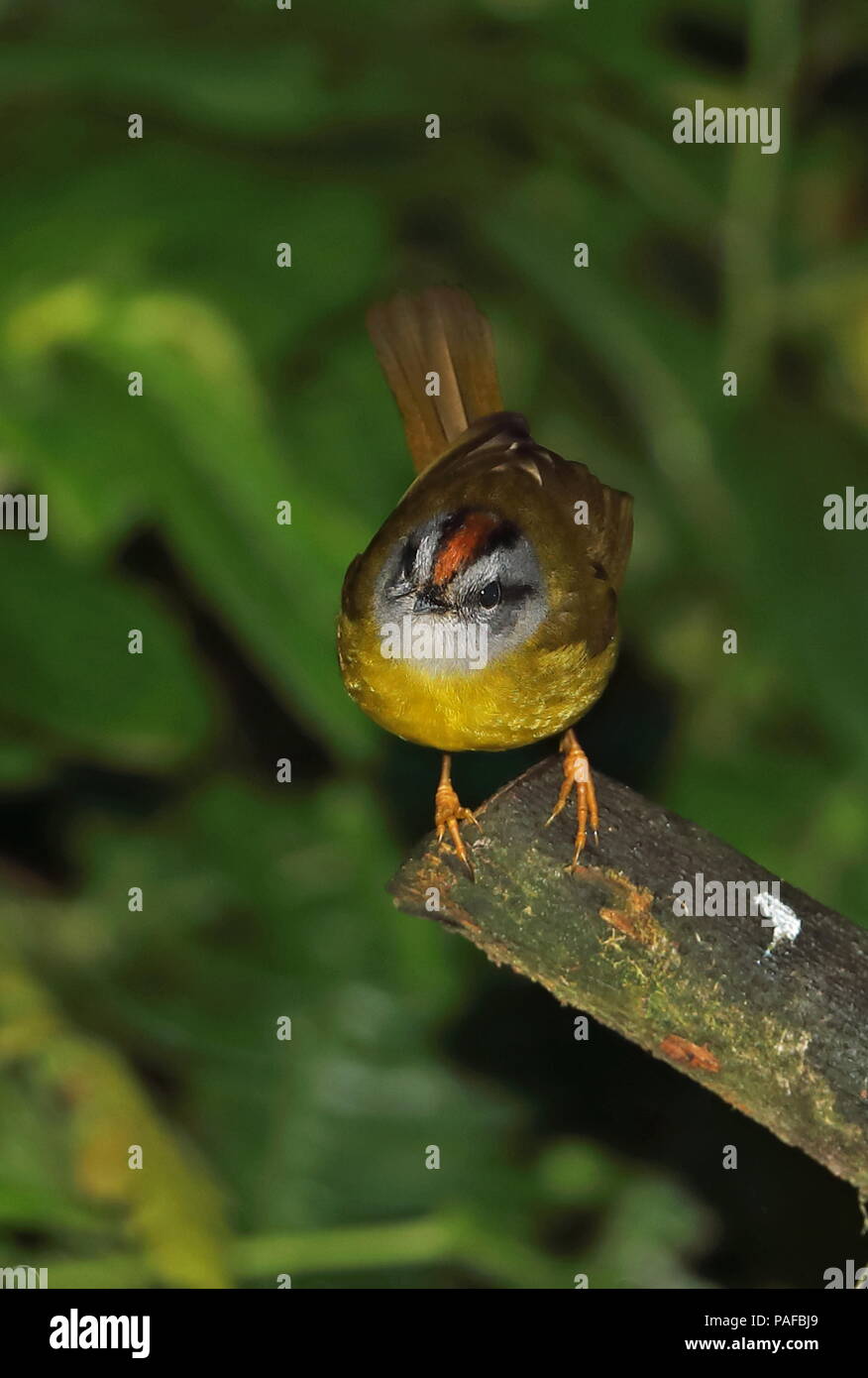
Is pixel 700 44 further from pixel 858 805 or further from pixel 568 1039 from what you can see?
pixel 568 1039

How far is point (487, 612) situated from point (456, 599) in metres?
0.08

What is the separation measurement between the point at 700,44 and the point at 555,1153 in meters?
2.78

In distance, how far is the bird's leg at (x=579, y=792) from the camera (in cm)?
207

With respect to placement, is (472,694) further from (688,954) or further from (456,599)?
(688,954)

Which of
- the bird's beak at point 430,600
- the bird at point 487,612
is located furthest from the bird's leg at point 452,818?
the bird's beak at point 430,600

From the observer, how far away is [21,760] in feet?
11.3

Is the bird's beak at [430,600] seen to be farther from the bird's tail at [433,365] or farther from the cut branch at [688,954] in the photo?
the bird's tail at [433,365]

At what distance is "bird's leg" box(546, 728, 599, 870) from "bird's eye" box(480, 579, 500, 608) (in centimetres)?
22

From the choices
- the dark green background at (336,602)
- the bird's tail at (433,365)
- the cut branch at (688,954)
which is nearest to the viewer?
the cut branch at (688,954)

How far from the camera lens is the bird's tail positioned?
2.60 metres

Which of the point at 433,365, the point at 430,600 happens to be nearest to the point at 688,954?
the point at 430,600

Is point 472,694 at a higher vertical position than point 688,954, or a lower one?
higher

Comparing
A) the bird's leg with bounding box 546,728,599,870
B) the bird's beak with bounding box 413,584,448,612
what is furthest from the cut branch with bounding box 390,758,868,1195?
the bird's beak with bounding box 413,584,448,612

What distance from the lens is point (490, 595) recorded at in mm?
2207
